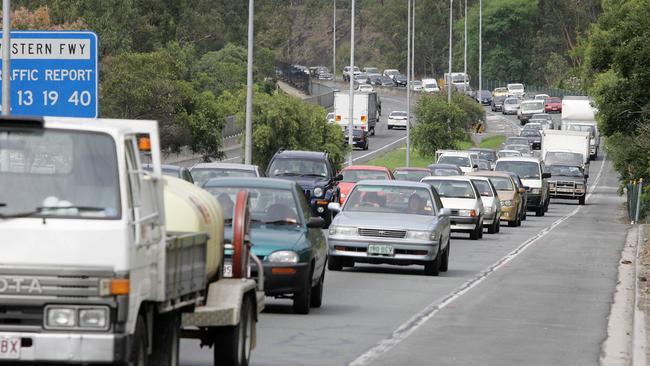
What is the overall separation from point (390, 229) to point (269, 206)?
259 inches

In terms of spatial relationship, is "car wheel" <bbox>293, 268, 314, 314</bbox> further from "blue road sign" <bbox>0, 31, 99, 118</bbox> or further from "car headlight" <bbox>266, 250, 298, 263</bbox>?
"blue road sign" <bbox>0, 31, 99, 118</bbox>

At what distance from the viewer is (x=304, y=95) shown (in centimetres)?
12900

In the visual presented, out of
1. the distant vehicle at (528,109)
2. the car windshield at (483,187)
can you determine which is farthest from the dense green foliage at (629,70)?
the distant vehicle at (528,109)

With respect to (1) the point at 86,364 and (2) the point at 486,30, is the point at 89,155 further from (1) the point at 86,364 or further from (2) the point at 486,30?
(2) the point at 486,30

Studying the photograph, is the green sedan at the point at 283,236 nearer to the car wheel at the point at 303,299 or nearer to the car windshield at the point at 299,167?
the car wheel at the point at 303,299

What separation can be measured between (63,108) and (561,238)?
20.0 meters

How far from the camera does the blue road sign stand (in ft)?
74.5

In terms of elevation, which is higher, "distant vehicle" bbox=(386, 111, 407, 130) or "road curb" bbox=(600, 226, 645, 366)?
"distant vehicle" bbox=(386, 111, 407, 130)

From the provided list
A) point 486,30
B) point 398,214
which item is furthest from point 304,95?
point 398,214

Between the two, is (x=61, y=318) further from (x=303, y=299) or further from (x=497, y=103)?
(x=497, y=103)

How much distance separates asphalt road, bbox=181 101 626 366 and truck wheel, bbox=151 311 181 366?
234 cm

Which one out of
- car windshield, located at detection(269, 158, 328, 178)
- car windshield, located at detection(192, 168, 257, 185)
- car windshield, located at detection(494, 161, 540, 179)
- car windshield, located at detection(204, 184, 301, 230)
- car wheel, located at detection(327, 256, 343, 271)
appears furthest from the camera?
car windshield, located at detection(494, 161, 540, 179)

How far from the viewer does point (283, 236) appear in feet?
57.5

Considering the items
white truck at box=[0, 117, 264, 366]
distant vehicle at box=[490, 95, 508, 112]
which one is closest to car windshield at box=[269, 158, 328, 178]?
white truck at box=[0, 117, 264, 366]
